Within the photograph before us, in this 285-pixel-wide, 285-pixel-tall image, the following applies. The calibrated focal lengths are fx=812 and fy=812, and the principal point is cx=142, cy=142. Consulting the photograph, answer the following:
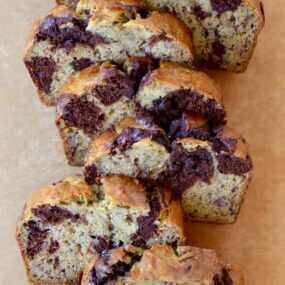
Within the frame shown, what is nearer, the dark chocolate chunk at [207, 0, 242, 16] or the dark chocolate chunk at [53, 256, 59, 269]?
the dark chocolate chunk at [53, 256, 59, 269]

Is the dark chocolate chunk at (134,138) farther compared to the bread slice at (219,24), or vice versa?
the bread slice at (219,24)

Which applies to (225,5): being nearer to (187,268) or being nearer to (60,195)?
(60,195)

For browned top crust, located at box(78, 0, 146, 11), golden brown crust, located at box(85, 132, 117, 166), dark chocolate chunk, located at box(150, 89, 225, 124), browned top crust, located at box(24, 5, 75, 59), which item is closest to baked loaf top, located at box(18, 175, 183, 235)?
golden brown crust, located at box(85, 132, 117, 166)

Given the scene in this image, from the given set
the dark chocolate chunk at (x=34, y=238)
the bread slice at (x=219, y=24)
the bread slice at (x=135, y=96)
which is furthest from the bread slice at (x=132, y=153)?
the bread slice at (x=219, y=24)

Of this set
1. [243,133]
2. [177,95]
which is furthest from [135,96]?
[243,133]

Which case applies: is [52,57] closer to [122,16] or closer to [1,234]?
[122,16]

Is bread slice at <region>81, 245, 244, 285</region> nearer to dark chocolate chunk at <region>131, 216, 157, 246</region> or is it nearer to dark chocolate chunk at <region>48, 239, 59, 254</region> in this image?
dark chocolate chunk at <region>131, 216, 157, 246</region>

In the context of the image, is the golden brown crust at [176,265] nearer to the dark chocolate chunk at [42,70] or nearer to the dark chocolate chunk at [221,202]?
the dark chocolate chunk at [221,202]
